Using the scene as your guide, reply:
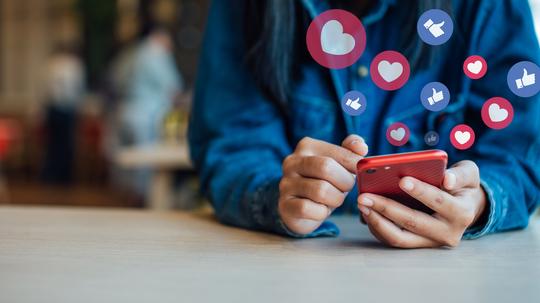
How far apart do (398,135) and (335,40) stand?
0.10 meters

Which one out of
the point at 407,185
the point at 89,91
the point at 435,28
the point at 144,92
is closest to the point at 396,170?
the point at 407,185

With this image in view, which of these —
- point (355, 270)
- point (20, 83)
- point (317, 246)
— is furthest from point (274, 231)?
point (20, 83)

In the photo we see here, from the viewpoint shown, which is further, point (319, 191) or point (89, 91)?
point (89, 91)

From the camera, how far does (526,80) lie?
21.5 inches

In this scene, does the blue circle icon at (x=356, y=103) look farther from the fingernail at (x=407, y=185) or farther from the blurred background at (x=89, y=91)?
the blurred background at (x=89, y=91)

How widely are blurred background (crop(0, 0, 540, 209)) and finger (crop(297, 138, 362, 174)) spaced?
2.15 meters

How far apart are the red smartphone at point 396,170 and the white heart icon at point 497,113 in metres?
0.10

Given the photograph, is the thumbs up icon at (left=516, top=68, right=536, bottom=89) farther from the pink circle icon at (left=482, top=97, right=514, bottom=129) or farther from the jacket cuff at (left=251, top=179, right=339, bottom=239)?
the jacket cuff at (left=251, top=179, right=339, bottom=239)

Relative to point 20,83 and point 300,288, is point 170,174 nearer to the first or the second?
point 300,288

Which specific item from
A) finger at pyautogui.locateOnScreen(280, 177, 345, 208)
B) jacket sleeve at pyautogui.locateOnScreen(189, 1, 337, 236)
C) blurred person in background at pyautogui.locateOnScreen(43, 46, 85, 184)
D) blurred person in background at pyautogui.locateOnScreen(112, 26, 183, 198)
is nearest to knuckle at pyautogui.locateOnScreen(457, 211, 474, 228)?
finger at pyautogui.locateOnScreen(280, 177, 345, 208)

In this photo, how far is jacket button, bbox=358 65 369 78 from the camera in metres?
0.62

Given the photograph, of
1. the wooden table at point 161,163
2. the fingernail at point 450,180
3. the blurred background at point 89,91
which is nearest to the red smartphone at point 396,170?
the fingernail at point 450,180

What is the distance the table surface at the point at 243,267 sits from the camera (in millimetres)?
402

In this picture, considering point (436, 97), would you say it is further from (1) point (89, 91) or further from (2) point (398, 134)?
(1) point (89, 91)
